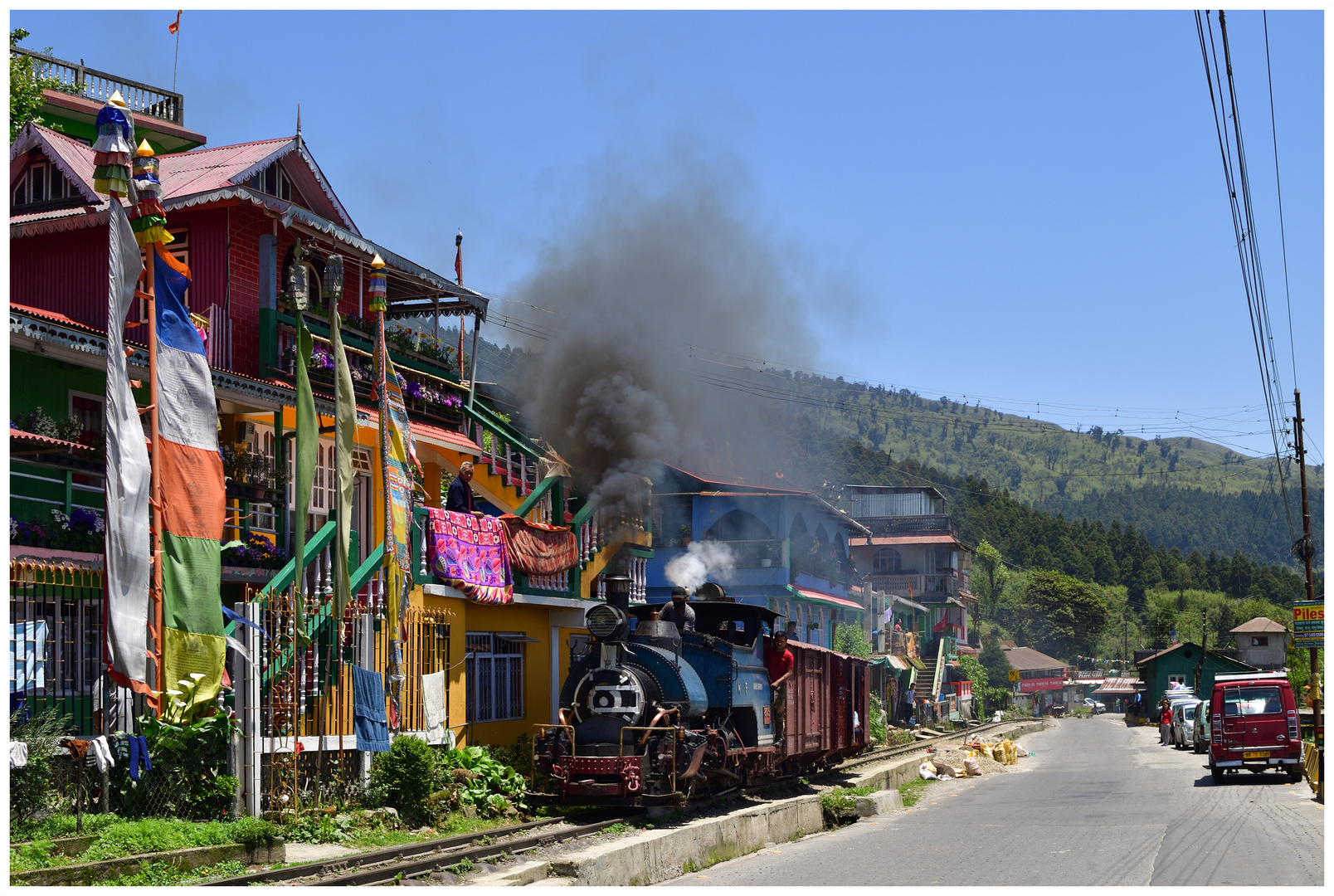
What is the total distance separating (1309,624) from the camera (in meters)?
22.4

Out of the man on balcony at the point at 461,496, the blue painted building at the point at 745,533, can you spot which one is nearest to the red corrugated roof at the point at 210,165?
the man on balcony at the point at 461,496

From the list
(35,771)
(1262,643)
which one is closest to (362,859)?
(35,771)

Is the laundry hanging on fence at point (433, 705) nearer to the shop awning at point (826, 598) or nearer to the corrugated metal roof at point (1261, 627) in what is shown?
the shop awning at point (826, 598)

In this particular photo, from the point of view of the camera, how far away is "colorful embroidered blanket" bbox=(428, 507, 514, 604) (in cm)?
1806

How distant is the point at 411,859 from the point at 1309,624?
16.7m

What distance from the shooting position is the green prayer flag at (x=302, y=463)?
14.8 metres

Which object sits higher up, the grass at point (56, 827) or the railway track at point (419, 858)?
the grass at point (56, 827)

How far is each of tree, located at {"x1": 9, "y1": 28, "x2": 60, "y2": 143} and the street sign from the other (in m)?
22.5

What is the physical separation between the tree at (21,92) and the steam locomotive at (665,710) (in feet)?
41.1

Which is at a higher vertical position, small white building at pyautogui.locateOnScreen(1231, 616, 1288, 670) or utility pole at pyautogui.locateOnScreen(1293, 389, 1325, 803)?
utility pole at pyautogui.locateOnScreen(1293, 389, 1325, 803)

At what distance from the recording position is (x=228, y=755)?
1366 cm

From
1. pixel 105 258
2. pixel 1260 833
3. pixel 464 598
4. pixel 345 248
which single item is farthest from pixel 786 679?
pixel 105 258

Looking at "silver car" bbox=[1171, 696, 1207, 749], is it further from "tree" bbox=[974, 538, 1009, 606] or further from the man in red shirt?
"tree" bbox=[974, 538, 1009, 606]

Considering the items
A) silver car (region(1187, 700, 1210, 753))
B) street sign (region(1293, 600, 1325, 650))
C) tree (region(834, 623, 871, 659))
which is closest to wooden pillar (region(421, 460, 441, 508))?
street sign (region(1293, 600, 1325, 650))
